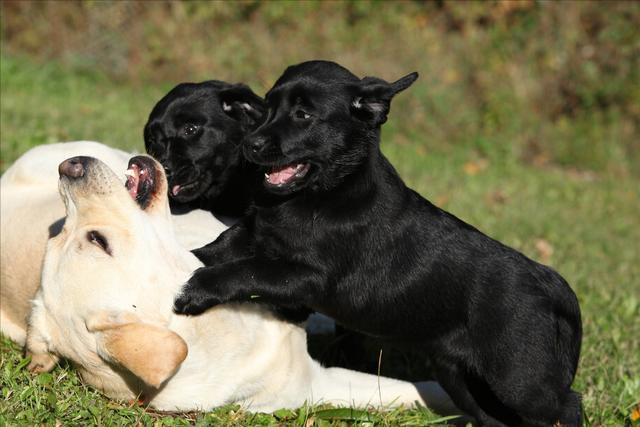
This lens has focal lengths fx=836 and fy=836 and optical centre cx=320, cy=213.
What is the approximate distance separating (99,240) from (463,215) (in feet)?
17.7

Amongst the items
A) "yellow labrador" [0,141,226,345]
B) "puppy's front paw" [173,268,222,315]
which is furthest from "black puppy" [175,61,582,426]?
"yellow labrador" [0,141,226,345]

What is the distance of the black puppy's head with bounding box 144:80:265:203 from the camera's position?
513 cm

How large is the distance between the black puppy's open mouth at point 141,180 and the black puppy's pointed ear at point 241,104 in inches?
42.6

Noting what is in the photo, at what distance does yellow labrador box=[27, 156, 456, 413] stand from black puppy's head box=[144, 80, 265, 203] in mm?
705

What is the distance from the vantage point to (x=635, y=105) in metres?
12.7

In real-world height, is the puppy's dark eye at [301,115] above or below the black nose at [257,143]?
above

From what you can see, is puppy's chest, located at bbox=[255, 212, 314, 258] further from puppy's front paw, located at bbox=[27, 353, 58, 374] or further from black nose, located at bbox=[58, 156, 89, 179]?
puppy's front paw, located at bbox=[27, 353, 58, 374]

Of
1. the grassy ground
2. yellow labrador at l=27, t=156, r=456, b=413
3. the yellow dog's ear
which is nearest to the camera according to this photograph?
the yellow dog's ear

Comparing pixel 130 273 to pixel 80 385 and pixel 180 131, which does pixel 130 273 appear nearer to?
pixel 80 385

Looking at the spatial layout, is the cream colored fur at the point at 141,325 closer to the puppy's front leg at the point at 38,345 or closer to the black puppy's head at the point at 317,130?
the puppy's front leg at the point at 38,345

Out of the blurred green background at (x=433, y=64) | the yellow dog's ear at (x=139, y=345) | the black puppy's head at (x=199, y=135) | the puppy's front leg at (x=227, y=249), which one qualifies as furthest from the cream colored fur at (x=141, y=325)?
the blurred green background at (x=433, y=64)

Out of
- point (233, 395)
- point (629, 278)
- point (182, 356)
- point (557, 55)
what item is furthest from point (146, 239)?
point (557, 55)

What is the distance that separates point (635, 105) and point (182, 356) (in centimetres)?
1077

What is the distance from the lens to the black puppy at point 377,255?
4.27 metres
